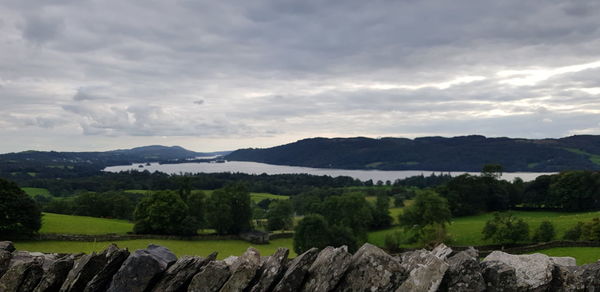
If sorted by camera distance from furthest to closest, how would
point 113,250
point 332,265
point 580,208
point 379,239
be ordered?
1. point 580,208
2. point 379,239
3. point 113,250
4. point 332,265

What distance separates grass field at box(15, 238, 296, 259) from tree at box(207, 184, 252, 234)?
125 inches

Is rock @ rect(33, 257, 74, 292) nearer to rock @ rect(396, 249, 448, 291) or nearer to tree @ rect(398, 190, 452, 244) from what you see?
rock @ rect(396, 249, 448, 291)

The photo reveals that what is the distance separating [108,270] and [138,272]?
57 cm

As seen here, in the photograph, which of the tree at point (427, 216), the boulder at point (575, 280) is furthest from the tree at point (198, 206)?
the boulder at point (575, 280)

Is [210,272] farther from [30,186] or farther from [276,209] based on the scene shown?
[30,186]

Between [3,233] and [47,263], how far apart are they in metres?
34.8

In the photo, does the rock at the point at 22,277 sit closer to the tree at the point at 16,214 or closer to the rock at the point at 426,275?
the rock at the point at 426,275

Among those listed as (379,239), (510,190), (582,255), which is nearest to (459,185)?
(510,190)

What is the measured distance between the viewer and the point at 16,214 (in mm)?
35188

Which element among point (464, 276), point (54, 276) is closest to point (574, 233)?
point (464, 276)

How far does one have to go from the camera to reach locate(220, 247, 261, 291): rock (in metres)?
6.45

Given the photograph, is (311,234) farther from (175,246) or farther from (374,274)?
(374,274)

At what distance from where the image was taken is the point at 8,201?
35469 millimetres

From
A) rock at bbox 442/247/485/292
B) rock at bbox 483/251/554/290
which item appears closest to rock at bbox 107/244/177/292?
rock at bbox 442/247/485/292
